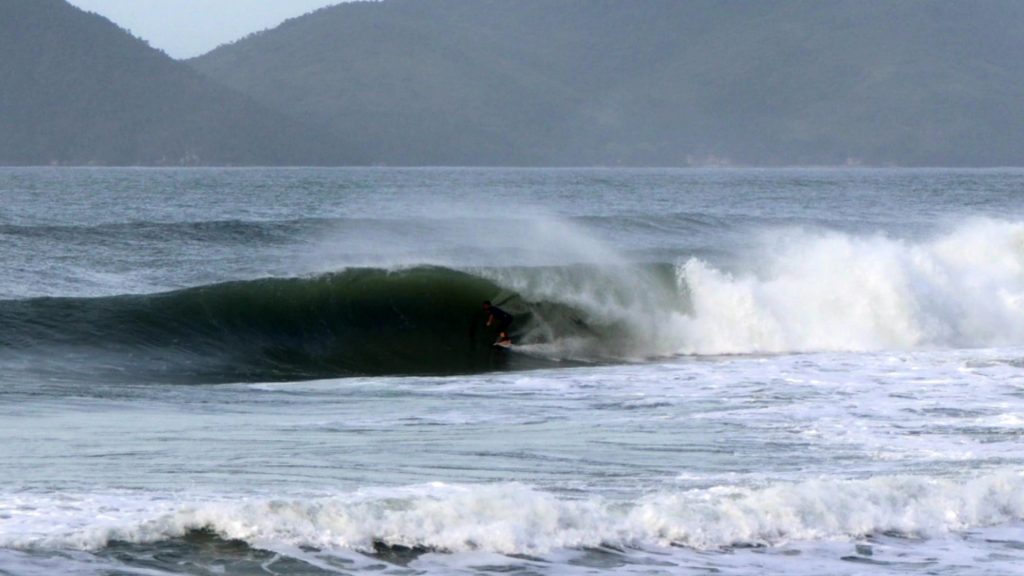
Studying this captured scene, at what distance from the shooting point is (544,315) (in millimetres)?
21781

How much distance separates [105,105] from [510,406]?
133 metres

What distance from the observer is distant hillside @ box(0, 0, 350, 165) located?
13550 centimetres

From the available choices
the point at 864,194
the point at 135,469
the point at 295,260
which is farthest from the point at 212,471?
the point at 864,194

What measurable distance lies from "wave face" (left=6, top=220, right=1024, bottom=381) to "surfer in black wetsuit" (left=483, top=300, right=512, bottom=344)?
0.54 ft

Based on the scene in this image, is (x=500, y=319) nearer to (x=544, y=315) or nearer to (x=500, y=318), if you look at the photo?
(x=500, y=318)

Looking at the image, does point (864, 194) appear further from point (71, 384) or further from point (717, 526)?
point (717, 526)

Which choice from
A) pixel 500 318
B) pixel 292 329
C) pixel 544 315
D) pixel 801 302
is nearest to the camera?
pixel 292 329

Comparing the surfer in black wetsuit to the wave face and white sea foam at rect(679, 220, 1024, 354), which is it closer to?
the wave face

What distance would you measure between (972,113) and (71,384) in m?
163

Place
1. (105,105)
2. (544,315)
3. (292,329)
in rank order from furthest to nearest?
(105,105) < (544,315) < (292,329)

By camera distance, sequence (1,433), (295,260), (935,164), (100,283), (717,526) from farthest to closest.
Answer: (935,164)
(295,260)
(100,283)
(1,433)
(717,526)

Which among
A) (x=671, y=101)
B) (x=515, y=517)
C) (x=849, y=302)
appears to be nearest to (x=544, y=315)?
(x=849, y=302)

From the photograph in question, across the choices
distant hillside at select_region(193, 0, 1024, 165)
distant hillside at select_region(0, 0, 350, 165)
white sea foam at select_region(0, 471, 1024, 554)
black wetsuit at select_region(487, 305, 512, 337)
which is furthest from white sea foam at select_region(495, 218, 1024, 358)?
distant hillside at select_region(193, 0, 1024, 165)

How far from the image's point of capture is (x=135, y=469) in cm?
944
